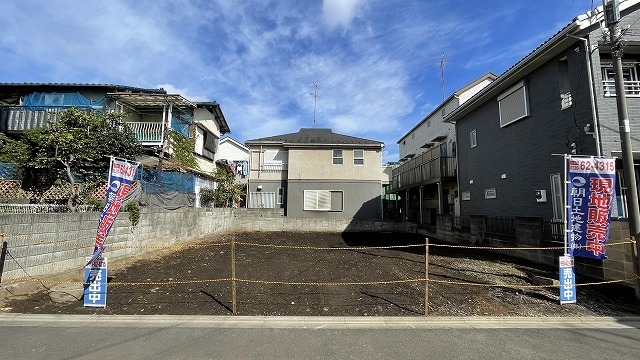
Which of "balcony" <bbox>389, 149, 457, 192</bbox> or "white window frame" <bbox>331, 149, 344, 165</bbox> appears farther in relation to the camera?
"white window frame" <bbox>331, 149, 344, 165</bbox>

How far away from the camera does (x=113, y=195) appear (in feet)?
18.6

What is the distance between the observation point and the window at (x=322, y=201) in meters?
18.9

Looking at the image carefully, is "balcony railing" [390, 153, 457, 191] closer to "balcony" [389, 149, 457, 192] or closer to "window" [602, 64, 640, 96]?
"balcony" [389, 149, 457, 192]

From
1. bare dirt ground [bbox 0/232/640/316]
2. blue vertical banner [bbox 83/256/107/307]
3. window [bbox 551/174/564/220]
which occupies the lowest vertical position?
bare dirt ground [bbox 0/232/640/316]

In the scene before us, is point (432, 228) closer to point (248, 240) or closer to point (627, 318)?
point (248, 240)

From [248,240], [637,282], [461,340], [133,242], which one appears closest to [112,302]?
[133,242]

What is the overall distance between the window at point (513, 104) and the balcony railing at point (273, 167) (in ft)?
41.7

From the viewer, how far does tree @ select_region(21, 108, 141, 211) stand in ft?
29.9

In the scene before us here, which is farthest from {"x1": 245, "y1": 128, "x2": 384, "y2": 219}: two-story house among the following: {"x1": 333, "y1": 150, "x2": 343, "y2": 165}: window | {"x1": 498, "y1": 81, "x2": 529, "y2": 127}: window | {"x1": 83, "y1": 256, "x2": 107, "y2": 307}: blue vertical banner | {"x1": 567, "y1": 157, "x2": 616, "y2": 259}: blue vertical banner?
{"x1": 83, "y1": 256, "x2": 107, "y2": 307}: blue vertical banner

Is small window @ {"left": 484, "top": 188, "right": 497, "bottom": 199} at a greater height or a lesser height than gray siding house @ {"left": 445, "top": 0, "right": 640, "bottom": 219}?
lesser

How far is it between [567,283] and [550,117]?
600 cm

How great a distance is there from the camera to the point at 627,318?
5.24 metres

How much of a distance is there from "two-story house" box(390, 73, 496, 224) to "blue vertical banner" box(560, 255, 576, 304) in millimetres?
10601

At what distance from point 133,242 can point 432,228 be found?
1423cm
